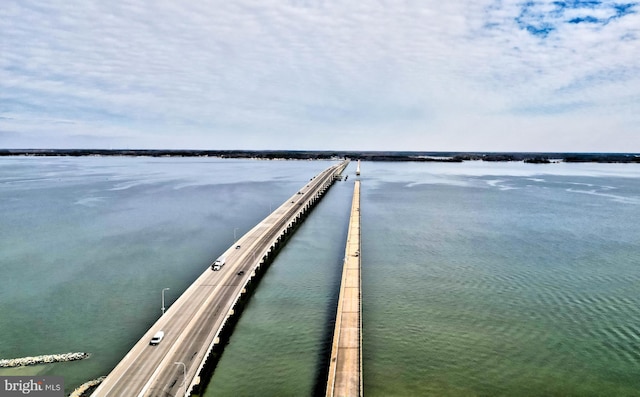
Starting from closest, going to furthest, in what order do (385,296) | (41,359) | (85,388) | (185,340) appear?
(85,388) < (185,340) < (41,359) < (385,296)

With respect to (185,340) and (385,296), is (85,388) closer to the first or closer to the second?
(185,340)

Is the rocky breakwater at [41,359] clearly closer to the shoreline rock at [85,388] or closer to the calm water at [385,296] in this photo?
the calm water at [385,296]

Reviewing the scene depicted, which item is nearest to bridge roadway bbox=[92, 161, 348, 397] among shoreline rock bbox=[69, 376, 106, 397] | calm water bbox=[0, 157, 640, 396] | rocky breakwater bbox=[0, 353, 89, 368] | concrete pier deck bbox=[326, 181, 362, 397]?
calm water bbox=[0, 157, 640, 396]

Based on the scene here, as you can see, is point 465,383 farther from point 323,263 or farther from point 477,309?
point 323,263

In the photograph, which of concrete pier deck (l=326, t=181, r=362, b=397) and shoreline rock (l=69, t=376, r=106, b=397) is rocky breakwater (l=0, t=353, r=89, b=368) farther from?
concrete pier deck (l=326, t=181, r=362, b=397)

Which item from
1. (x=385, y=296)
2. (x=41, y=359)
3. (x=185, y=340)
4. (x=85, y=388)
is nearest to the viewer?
(x=85, y=388)

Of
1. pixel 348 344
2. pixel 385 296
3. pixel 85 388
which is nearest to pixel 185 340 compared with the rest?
pixel 85 388

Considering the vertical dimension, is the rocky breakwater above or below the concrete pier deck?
below
